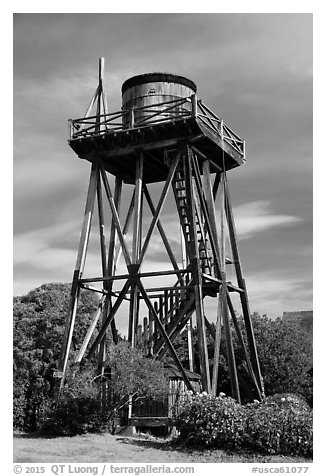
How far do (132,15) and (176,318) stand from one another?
1027cm

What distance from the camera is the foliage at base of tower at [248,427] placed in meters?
18.7

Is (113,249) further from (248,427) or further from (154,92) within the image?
(248,427)

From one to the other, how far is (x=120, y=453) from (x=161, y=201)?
874 cm

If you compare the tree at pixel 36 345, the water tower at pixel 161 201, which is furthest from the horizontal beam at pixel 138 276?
the tree at pixel 36 345

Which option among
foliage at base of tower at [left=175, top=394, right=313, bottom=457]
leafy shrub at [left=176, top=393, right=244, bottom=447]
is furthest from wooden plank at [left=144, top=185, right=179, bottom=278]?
foliage at base of tower at [left=175, top=394, right=313, bottom=457]

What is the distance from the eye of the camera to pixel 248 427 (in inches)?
748

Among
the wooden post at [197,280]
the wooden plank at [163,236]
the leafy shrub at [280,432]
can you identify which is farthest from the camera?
the wooden plank at [163,236]

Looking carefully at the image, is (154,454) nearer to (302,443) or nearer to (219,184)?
(302,443)

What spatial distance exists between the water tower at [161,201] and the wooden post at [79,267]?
0.04m

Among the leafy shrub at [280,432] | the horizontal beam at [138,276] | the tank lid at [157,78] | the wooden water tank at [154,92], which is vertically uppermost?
the tank lid at [157,78]

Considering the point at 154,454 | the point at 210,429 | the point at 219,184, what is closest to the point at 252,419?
the point at 210,429

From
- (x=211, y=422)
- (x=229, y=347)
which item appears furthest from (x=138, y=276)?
(x=211, y=422)

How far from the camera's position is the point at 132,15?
18.8m

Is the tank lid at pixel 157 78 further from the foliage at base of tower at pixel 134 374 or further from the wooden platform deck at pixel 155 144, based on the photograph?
the foliage at base of tower at pixel 134 374
